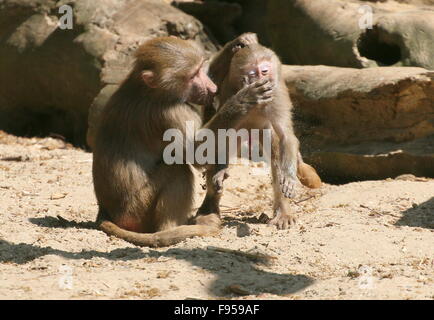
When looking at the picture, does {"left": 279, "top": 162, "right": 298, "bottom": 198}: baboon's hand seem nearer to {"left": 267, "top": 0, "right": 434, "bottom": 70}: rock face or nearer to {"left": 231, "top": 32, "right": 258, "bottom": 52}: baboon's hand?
{"left": 231, "top": 32, "right": 258, "bottom": 52}: baboon's hand

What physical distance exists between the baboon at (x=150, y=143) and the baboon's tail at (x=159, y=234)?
2 cm

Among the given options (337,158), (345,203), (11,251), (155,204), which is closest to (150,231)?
(155,204)

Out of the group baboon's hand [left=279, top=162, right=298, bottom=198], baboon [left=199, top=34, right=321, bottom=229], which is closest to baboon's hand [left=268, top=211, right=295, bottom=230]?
baboon [left=199, top=34, right=321, bottom=229]

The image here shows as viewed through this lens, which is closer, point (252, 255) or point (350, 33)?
point (252, 255)

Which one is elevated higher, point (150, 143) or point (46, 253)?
point (150, 143)

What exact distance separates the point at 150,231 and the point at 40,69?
5.77 metres

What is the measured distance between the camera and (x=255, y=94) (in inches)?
275

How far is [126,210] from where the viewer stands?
7.33 meters

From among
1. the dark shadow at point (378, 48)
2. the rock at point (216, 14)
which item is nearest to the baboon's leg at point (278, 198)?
the dark shadow at point (378, 48)

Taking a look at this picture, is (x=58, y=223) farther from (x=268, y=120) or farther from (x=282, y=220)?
(x=268, y=120)

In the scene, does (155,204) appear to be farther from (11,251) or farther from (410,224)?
(410,224)

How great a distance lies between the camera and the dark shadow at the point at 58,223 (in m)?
7.56

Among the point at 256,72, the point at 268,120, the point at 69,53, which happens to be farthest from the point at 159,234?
the point at 69,53

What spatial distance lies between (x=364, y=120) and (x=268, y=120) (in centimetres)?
211
